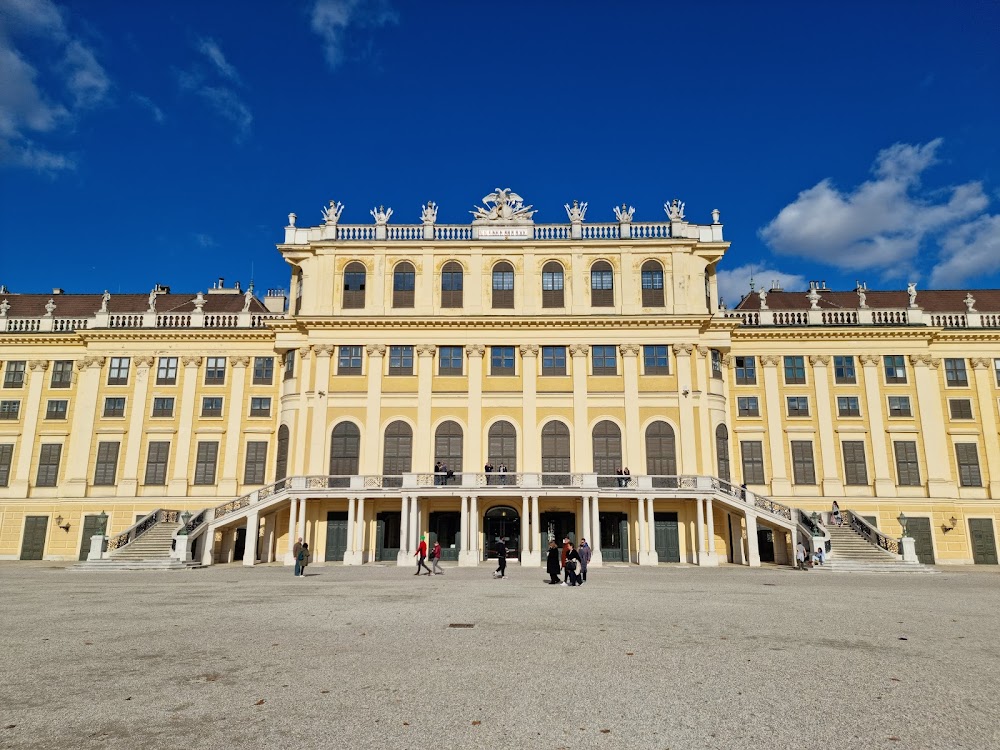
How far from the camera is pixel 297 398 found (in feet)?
133

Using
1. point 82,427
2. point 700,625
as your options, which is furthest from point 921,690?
point 82,427

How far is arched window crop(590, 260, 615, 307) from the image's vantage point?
41.0 meters

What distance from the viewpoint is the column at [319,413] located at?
128 feet

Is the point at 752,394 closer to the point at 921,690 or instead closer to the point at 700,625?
the point at 700,625

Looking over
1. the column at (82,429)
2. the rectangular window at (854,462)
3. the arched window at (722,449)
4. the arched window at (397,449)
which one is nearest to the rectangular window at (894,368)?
the rectangular window at (854,462)

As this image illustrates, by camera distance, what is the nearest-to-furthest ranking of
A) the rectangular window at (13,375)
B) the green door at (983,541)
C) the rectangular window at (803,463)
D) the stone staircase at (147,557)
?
1. the stone staircase at (147,557)
2. the green door at (983,541)
3. the rectangular window at (803,463)
4. the rectangular window at (13,375)

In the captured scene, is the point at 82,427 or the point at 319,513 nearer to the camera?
the point at 319,513

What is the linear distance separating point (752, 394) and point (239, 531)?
102 feet

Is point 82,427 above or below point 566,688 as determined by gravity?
above

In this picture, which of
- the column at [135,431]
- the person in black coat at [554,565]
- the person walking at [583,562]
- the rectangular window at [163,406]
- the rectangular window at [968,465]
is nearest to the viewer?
the person in black coat at [554,565]

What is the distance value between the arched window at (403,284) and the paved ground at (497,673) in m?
24.7

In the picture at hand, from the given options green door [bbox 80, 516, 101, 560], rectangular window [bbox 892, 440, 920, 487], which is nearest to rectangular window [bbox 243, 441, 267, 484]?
green door [bbox 80, 516, 101, 560]

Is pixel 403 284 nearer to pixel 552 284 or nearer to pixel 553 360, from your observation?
pixel 552 284

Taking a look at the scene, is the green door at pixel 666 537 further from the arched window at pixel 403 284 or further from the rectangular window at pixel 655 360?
the arched window at pixel 403 284
